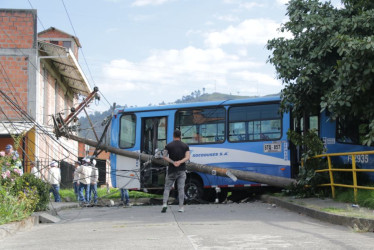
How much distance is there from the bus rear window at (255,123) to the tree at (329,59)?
2.69 feet

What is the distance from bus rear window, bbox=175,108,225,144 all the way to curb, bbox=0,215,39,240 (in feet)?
24.0

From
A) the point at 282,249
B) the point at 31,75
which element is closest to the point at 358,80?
the point at 282,249

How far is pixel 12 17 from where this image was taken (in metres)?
23.3

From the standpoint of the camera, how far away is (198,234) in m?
7.83

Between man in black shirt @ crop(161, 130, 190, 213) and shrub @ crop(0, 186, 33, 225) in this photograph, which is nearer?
shrub @ crop(0, 186, 33, 225)

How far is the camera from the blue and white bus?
53.1 feet

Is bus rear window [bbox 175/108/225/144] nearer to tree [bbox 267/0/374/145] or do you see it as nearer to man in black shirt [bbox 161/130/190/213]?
tree [bbox 267/0/374/145]

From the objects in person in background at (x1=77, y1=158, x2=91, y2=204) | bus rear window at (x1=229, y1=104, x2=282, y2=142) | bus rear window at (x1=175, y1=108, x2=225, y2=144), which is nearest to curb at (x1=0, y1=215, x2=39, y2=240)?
person in background at (x1=77, y1=158, x2=91, y2=204)

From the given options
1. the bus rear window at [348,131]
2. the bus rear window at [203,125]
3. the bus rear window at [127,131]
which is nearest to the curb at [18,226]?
the bus rear window at [203,125]

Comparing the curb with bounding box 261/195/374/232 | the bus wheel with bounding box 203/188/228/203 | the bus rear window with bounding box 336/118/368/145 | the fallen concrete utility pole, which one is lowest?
the bus wheel with bounding box 203/188/228/203

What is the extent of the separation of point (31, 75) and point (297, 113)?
41.1 feet

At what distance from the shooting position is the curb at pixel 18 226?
28.2 ft

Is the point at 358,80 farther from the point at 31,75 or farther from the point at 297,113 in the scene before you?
the point at 31,75

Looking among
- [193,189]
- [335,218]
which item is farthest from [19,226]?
[193,189]
